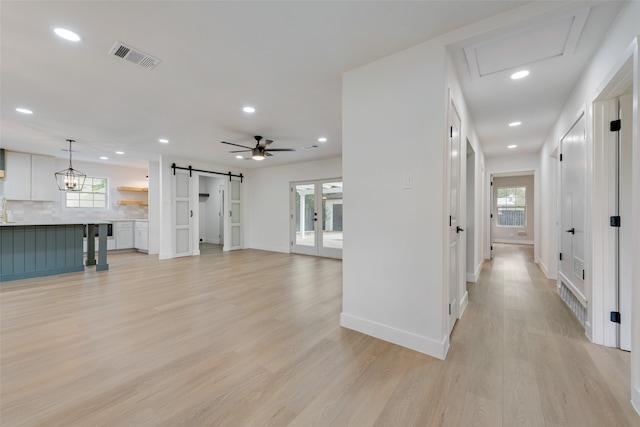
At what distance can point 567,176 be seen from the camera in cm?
335

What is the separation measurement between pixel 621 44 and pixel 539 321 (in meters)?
2.50

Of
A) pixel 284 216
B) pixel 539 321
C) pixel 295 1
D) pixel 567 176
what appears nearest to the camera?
pixel 295 1

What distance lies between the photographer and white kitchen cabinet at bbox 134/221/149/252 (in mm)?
7211

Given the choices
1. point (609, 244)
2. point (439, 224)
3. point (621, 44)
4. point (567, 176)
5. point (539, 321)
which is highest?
point (621, 44)

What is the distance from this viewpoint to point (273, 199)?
778 cm

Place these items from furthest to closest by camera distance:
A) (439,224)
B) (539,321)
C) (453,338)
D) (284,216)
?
(284,216) < (539,321) < (453,338) < (439,224)

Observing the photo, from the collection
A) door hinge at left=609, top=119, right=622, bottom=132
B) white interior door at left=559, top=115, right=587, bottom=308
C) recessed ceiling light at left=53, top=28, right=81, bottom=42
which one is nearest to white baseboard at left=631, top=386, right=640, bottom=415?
white interior door at left=559, top=115, right=587, bottom=308

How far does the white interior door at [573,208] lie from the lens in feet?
9.04

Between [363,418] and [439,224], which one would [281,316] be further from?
[439,224]

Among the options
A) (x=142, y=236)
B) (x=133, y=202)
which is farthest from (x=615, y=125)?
(x=133, y=202)

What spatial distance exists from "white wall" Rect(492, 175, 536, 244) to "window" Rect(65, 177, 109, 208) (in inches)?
503

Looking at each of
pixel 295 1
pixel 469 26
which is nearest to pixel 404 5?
pixel 469 26

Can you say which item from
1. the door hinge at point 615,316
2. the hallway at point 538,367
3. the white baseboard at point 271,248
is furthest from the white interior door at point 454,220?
the white baseboard at point 271,248

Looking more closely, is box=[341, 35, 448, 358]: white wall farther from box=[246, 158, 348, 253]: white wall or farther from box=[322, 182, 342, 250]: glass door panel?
box=[246, 158, 348, 253]: white wall
